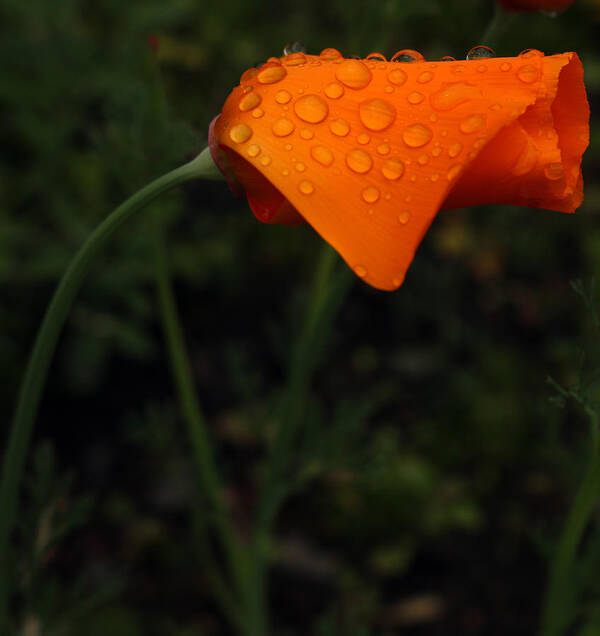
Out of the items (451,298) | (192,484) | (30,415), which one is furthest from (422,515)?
(30,415)

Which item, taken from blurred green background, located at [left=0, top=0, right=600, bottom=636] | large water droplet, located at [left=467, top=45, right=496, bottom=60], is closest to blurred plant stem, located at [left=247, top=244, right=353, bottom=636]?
blurred green background, located at [left=0, top=0, right=600, bottom=636]

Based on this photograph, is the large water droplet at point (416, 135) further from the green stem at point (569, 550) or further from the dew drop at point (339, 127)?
the green stem at point (569, 550)

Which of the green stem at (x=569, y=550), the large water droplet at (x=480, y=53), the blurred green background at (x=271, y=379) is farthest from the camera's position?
the blurred green background at (x=271, y=379)

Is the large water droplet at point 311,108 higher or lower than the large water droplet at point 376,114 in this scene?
higher

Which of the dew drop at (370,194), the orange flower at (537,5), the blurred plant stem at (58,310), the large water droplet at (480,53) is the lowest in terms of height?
the blurred plant stem at (58,310)

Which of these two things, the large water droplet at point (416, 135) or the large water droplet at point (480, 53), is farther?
the large water droplet at point (480, 53)

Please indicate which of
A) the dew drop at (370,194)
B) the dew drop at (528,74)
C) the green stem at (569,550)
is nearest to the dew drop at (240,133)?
Answer: the dew drop at (370,194)

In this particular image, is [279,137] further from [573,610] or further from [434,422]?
[434,422]

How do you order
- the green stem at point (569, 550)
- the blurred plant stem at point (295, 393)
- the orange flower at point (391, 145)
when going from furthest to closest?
the blurred plant stem at point (295, 393)
the green stem at point (569, 550)
the orange flower at point (391, 145)
